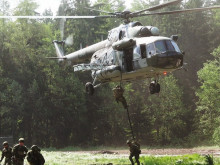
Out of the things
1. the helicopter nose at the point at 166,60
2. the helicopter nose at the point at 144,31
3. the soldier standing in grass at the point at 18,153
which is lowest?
the soldier standing in grass at the point at 18,153

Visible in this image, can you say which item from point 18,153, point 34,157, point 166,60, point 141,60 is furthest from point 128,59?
point 34,157

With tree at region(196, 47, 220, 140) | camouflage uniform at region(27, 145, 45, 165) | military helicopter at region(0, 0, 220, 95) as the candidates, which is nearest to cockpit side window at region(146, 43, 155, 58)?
military helicopter at region(0, 0, 220, 95)

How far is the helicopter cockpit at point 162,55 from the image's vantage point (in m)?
13.7

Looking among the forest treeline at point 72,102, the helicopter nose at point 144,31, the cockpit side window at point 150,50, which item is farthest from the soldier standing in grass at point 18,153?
the forest treeline at point 72,102

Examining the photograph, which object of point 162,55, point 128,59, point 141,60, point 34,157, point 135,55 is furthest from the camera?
point 128,59

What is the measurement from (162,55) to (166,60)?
268 mm

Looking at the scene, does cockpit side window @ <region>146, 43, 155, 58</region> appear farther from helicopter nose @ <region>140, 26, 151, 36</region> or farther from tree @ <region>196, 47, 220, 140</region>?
tree @ <region>196, 47, 220, 140</region>

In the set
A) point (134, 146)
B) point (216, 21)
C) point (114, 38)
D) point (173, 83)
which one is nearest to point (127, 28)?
point (114, 38)

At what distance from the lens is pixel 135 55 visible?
14703 millimetres

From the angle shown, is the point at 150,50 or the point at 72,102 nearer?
the point at 150,50

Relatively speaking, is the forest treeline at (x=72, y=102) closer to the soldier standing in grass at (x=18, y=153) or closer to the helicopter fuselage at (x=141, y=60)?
the helicopter fuselage at (x=141, y=60)

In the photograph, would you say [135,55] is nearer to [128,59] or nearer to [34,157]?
[128,59]

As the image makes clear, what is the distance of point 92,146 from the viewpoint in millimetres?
39531

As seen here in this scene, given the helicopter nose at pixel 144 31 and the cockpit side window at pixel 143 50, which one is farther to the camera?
the helicopter nose at pixel 144 31
